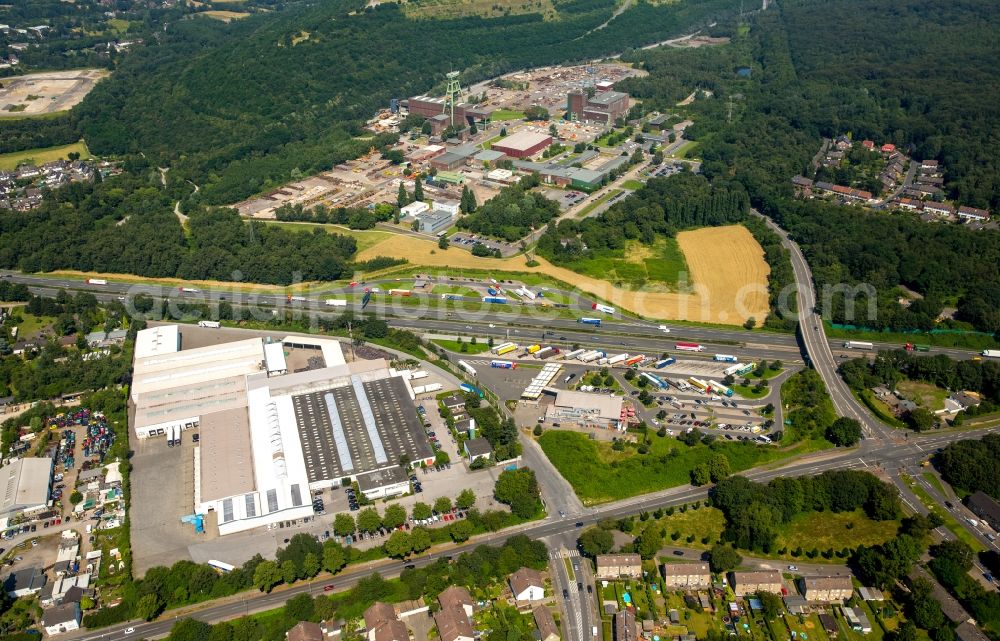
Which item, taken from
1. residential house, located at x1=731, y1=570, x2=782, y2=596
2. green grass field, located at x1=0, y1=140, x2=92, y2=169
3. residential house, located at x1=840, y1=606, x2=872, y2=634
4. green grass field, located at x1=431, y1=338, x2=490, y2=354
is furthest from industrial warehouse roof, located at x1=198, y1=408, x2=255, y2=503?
green grass field, located at x1=0, y1=140, x2=92, y2=169

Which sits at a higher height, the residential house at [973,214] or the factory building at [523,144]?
the factory building at [523,144]

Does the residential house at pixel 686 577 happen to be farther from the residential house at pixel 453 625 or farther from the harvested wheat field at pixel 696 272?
the harvested wheat field at pixel 696 272

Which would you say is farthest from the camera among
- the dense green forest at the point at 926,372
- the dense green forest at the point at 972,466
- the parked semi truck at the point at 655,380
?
the parked semi truck at the point at 655,380

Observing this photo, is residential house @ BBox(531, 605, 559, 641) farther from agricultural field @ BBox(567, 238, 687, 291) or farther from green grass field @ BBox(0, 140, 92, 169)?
green grass field @ BBox(0, 140, 92, 169)

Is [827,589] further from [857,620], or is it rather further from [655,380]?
[655,380]

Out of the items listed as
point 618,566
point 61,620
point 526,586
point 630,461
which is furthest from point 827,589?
point 61,620

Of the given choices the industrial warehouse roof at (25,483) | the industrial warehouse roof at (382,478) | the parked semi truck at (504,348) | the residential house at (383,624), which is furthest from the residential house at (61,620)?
the parked semi truck at (504,348)
